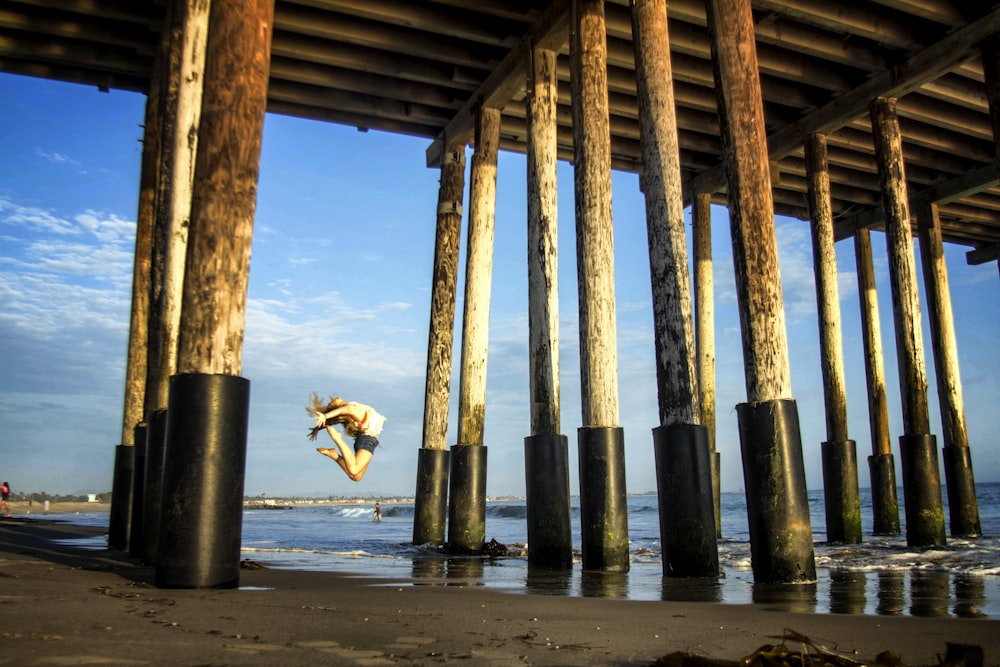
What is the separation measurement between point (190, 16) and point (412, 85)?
5791 mm

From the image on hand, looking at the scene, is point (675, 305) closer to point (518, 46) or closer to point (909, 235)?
point (518, 46)

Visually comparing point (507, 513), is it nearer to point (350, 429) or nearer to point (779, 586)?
point (350, 429)

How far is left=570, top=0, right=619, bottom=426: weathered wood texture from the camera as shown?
7590 mm

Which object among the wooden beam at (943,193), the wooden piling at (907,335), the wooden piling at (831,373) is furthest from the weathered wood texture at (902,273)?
the wooden beam at (943,193)

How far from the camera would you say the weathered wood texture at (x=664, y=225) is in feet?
22.4

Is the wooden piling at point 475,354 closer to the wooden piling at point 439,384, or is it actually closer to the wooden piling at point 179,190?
the wooden piling at point 439,384

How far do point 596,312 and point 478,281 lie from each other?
3558mm

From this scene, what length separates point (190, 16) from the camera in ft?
22.1

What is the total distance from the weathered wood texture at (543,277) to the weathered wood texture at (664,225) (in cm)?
172

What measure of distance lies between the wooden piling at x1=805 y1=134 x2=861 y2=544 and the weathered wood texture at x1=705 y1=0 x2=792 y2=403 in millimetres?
6794

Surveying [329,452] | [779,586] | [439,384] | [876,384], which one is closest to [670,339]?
[779,586]

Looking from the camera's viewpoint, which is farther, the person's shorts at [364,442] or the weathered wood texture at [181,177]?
the person's shorts at [364,442]

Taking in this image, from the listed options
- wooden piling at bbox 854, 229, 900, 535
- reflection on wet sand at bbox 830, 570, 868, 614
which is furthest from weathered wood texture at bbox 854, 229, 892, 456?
reflection on wet sand at bbox 830, 570, 868, 614

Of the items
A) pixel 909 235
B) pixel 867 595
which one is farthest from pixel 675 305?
pixel 909 235
